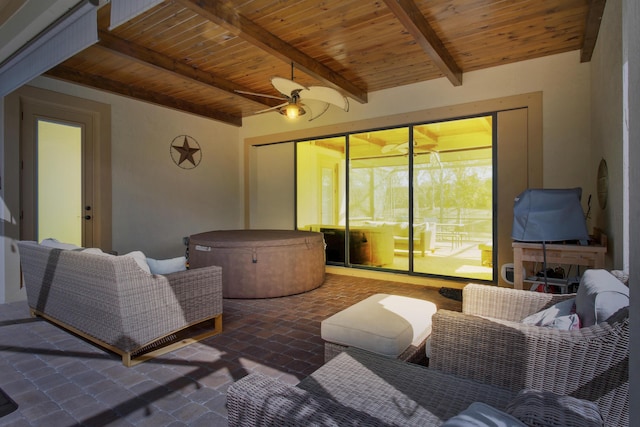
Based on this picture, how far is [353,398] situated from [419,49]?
400 centimetres

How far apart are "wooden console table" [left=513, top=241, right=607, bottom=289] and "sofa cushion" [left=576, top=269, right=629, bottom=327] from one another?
1396mm

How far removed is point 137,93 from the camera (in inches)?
213

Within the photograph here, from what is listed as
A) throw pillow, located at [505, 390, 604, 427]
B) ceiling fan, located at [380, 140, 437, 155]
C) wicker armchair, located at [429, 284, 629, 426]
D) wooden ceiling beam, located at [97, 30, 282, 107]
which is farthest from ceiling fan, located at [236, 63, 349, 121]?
throw pillow, located at [505, 390, 604, 427]

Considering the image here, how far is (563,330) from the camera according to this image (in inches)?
51.0

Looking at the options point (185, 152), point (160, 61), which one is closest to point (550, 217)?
point (160, 61)

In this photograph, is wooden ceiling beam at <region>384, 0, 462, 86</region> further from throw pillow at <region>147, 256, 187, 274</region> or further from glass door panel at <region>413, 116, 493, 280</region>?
throw pillow at <region>147, 256, 187, 274</region>

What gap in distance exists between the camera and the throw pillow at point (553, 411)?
0.82 metres

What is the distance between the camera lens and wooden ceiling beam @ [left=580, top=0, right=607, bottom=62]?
9.89 ft

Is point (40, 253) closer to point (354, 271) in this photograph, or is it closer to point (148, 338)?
point (148, 338)

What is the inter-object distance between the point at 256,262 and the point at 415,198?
2609 millimetres

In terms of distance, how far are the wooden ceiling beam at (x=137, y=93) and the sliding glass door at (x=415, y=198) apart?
211 cm

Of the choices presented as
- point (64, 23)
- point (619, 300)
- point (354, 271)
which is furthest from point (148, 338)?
point (354, 271)

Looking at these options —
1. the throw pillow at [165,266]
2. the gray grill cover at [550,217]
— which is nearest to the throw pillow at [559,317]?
the gray grill cover at [550,217]

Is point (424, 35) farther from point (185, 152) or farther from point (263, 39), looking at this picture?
point (185, 152)
